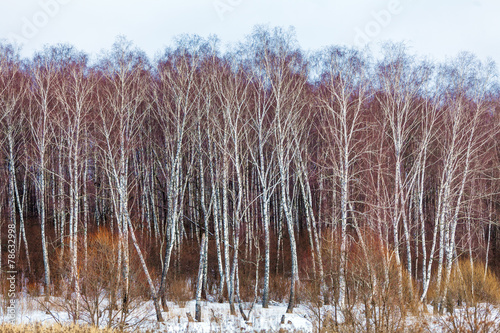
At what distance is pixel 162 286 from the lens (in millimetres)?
17188

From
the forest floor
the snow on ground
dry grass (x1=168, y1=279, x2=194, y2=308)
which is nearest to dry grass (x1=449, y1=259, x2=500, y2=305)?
the forest floor

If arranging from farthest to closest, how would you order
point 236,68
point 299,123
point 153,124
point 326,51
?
point 153,124 → point 326,51 → point 299,123 → point 236,68

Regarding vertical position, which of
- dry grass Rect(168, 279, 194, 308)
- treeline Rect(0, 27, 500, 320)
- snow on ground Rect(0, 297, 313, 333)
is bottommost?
snow on ground Rect(0, 297, 313, 333)

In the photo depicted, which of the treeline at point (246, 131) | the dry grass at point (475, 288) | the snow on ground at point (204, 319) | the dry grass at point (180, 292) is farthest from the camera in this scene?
the dry grass at point (180, 292)

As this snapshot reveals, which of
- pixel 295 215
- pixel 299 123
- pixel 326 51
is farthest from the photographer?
pixel 295 215

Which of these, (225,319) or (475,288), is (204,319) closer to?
(225,319)

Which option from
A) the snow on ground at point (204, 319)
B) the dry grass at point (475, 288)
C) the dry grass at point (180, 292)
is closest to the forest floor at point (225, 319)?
the snow on ground at point (204, 319)

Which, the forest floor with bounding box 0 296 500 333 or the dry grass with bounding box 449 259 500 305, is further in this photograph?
the dry grass with bounding box 449 259 500 305

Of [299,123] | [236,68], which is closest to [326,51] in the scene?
[299,123]

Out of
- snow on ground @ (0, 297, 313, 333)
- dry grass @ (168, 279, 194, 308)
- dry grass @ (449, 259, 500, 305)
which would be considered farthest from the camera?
dry grass @ (168, 279, 194, 308)

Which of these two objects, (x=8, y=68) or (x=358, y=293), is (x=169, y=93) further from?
(x=358, y=293)

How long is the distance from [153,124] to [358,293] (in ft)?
61.7

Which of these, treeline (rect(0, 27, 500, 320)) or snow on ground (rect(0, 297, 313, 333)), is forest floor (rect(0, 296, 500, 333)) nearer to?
snow on ground (rect(0, 297, 313, 333))

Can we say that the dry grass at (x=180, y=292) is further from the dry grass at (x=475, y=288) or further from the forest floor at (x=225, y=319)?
the dry grass at (x=475, y=288)
